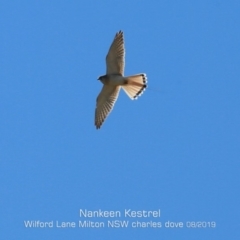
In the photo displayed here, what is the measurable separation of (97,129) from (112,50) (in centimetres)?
118

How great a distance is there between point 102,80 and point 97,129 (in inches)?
27.9

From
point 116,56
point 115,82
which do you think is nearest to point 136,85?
point 115,82

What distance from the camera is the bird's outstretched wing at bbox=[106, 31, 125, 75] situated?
18141 mm

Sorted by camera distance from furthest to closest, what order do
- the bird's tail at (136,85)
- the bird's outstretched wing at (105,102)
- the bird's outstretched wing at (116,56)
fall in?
the bird's outstretched wing at (105,102) < the bird's tail at (136,85) < the bird's outstretched wing at (116,56)

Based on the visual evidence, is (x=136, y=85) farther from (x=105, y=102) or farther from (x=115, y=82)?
(x=105, y=102)

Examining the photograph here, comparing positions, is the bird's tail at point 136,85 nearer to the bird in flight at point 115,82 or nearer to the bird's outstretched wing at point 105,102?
the bird in flight at point 115,82

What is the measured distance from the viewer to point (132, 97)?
1844 centimetres

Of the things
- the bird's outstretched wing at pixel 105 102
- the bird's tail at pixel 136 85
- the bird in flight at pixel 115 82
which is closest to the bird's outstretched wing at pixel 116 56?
the bird in flight at pixel 115 82

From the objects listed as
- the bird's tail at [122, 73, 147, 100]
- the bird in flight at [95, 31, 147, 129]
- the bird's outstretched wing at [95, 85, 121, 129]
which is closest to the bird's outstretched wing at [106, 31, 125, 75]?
the bird in flight at [95, 31, 147, 129]

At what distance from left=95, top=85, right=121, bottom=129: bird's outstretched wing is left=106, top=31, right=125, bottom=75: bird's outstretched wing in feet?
1.06

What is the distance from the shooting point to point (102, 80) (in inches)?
731

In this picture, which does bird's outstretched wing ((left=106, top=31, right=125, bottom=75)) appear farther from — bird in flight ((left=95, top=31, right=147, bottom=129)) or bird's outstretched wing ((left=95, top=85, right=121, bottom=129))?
bird's outstretched wing ((left=95, top=85, right=121, bottom=129))

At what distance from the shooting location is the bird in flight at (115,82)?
1819 centimetres

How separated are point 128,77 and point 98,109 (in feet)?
2.39
